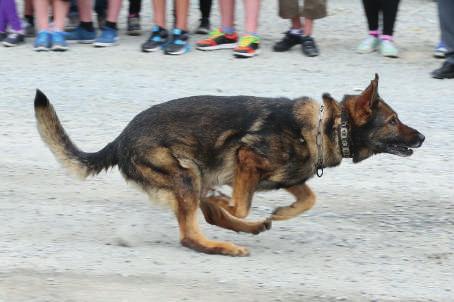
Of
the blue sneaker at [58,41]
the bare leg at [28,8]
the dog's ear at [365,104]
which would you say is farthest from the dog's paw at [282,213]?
the bare leg at [28,8]

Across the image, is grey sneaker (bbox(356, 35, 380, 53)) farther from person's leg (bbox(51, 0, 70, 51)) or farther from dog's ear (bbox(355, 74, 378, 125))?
dog's ear (bbox(355, 74, 378, 125))

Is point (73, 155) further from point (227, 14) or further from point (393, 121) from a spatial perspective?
→ point (227, 14)

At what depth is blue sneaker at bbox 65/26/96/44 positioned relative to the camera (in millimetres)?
10914

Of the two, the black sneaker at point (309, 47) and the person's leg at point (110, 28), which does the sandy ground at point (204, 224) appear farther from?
the person's leg at point (110, 28)

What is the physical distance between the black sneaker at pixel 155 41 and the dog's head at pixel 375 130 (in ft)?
16.2

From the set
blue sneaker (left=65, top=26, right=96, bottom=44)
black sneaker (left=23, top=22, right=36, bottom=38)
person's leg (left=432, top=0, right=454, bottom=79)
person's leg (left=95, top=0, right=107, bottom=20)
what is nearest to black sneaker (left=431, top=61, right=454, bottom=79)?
person's leg (left=432, top=0, right=454, bottom=79)

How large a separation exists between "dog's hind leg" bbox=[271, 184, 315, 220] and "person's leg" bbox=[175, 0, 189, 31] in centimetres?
474

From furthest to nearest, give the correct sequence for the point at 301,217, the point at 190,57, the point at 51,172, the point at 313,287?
the point at 190,57, the point at 51,172, the point at 301,217, the point at 313,287

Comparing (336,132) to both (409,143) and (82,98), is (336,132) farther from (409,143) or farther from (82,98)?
(82,98)

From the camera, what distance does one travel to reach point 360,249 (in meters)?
5.87

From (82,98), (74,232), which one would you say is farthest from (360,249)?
(82,98)

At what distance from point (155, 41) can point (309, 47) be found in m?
1.79

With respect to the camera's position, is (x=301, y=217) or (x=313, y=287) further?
(x=301, y=217)

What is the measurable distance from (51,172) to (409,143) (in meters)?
2.91
